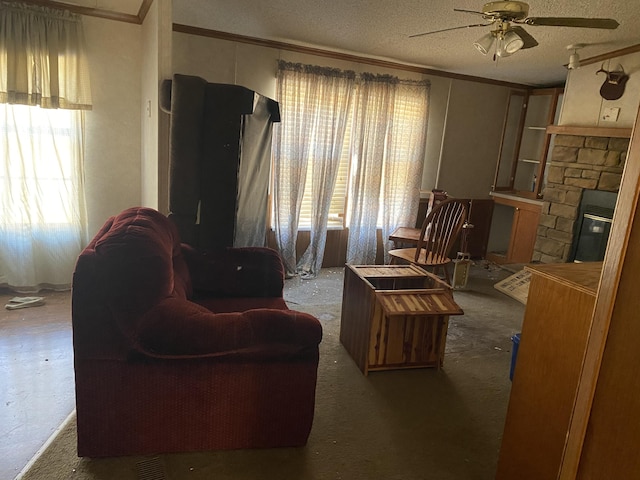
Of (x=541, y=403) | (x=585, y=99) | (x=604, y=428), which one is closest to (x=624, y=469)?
(x=604, y=428)

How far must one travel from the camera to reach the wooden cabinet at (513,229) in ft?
16.6

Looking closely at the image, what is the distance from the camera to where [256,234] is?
3.17 meters

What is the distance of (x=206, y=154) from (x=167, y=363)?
1174 mm

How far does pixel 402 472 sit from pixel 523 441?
1.92ft

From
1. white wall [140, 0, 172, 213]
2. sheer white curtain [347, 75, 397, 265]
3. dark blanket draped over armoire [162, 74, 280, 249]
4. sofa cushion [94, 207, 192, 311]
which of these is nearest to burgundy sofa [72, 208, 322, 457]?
sofa cushion [94, 207, 192, 311]

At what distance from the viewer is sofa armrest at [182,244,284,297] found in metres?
2.60

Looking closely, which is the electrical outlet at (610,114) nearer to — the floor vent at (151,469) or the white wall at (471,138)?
the white wall at (471,138)

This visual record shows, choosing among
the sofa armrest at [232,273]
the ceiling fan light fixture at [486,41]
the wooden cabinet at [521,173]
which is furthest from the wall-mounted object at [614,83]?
the sofa armrest at [232,273]

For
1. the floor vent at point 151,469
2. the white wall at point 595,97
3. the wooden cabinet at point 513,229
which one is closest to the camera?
the floor vent at point 151,469

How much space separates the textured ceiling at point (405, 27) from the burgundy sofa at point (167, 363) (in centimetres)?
206

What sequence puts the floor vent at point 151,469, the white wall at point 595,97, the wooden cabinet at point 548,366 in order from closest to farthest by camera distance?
the wooden cabinet at point 548,366, the floor vent at point 151,469, the white wall at point 595,97

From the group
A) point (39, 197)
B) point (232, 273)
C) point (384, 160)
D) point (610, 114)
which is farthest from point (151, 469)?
point (610, 114)

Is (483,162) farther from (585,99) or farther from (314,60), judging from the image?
(314,60)

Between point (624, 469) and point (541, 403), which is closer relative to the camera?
point (624, 469)
